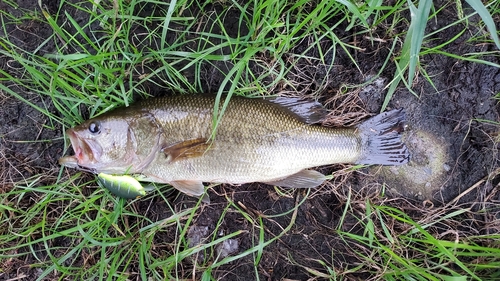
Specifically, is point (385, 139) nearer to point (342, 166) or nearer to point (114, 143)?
point (342, 166)

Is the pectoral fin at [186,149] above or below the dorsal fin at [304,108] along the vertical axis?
below

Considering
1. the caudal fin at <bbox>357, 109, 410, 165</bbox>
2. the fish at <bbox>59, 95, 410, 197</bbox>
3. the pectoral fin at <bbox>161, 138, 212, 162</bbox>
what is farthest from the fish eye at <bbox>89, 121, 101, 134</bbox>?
the caudal fin at <bbox>357, 109, 410, 165</bbox>

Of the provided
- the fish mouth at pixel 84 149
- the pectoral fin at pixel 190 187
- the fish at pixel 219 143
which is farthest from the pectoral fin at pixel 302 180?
the fish mouth at pixel 84 149

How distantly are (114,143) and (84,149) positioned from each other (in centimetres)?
21

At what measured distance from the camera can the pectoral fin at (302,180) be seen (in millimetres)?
2804

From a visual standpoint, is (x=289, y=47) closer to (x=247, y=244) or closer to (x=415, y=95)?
(x=415, y=95)

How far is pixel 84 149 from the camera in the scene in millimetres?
2561

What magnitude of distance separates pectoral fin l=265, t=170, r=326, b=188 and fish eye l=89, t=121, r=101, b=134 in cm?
132

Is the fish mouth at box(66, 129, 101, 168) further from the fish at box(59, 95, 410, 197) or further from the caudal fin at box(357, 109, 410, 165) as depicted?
the caudal fin at box(357, 109, 410, 165)

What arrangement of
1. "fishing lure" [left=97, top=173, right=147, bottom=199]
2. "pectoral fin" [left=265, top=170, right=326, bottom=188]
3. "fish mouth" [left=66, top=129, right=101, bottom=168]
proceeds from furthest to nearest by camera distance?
"pectoral fin" [left=265, top=170, right=326, bottom=188] < "fishing lure" [left=97, top=173, right=147, bottom=199] < "fish mouth" [left=66, top=129, right=101, bottom=168]

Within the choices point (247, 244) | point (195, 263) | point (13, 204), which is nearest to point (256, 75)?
point (247, 244)

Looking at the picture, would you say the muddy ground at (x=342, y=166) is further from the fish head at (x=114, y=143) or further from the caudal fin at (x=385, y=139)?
the fish head at (x=114, y=143)

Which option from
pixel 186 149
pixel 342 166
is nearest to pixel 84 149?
pixel 186 149

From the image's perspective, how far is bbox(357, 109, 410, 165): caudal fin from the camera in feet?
9.26
